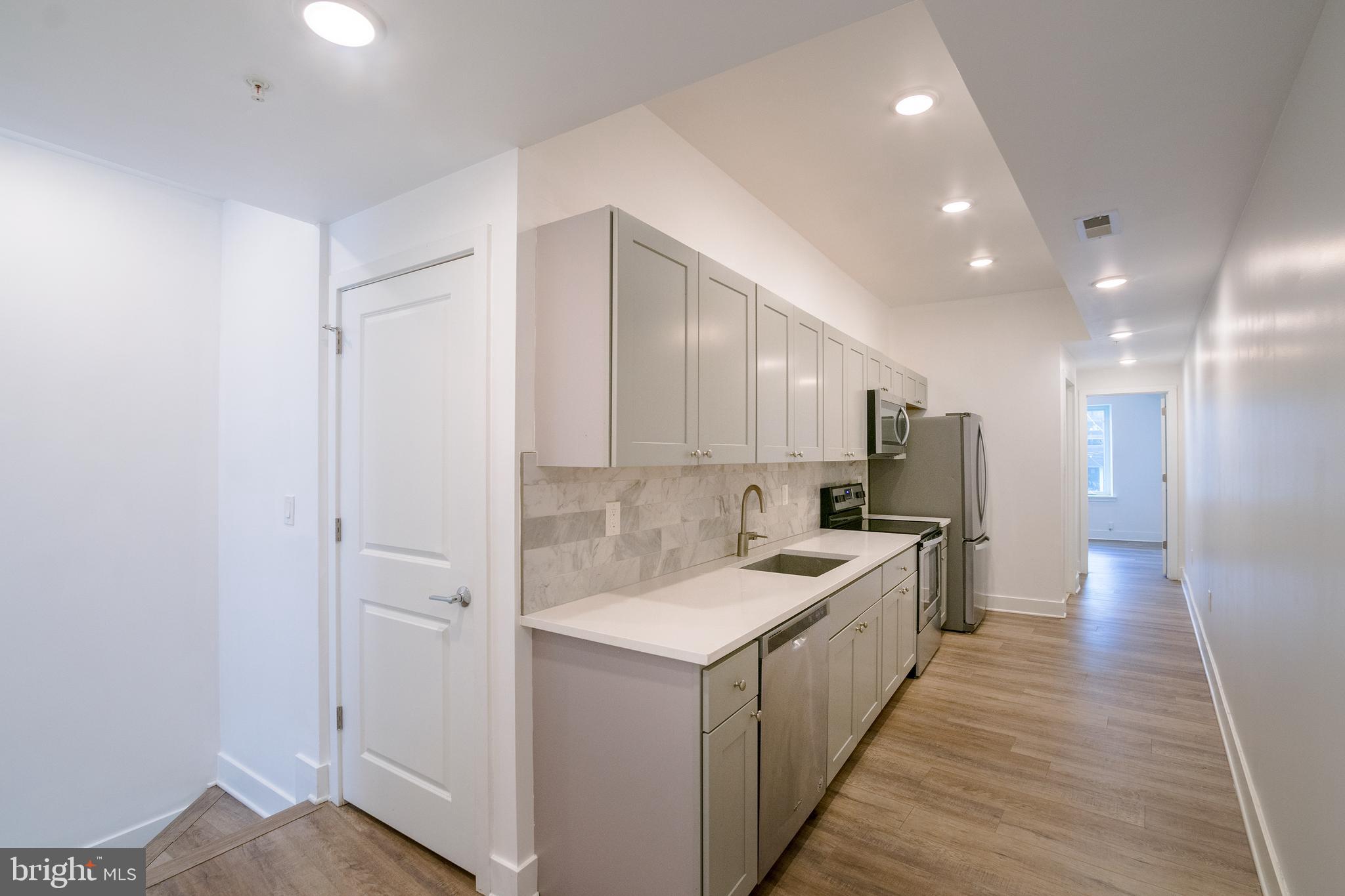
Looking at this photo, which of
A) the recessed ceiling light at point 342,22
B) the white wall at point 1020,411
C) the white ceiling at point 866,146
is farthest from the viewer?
the white wall at point 1020,411

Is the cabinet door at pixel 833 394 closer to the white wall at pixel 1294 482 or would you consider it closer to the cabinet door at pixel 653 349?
the cabinet door at pixel 653 349

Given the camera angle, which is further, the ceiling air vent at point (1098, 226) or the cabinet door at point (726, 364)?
the ceiling air vent at point (1098, 226)

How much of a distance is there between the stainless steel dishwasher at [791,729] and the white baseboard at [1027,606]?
378 centimetres

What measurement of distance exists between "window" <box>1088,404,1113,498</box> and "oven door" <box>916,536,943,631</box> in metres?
7.25

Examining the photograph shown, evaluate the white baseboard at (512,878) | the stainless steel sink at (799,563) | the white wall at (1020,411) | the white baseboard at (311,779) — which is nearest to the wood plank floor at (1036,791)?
the white baseboard at (512,878)

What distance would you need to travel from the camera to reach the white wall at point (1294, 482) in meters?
1.32

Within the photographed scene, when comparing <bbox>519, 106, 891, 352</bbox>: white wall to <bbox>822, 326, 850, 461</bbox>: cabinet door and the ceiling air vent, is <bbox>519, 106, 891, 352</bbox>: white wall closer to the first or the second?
<bbox>822, 326, 850, 461</bbox>: cabinet door

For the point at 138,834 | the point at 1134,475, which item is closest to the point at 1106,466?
the point at 1134,475

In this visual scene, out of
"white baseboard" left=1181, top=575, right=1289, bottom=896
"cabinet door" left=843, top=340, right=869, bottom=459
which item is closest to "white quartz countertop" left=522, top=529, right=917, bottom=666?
"cabinet door" left=843, top=340, right=869, bottom=459

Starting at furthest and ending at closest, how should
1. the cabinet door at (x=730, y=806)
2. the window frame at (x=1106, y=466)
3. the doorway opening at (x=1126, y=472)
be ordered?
1. the window frame at (x=1106, y=466)
2. the doorway opening at (x=1126, y=472)
3. the cabinet door at (x=730, y=806)

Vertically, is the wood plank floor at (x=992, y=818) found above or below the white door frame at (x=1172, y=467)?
below

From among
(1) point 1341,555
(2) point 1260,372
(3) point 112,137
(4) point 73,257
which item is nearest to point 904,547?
(2) point 1260,372

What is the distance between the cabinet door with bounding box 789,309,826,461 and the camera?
121 inches

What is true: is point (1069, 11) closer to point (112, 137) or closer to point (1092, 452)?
point (112, 137)
